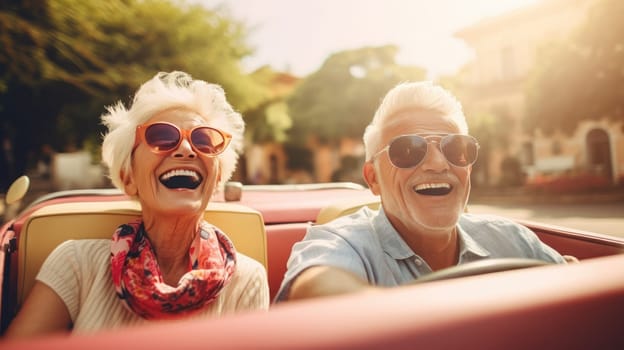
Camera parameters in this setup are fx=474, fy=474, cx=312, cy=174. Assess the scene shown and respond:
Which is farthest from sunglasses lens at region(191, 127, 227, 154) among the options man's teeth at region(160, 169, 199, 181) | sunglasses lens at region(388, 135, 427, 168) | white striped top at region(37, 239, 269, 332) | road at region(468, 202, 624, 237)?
road at region(468, 202, 624, 237)

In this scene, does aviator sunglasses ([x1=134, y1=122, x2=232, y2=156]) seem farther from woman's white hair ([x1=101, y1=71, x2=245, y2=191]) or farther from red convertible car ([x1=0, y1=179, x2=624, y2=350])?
red convertible car ([x1=0, y1=179, x2=624, y2=350])

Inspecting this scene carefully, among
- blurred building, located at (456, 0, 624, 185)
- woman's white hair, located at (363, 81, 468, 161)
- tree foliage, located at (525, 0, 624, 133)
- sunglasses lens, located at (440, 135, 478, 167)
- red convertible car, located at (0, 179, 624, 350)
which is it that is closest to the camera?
red convertible car, located at (0, 179, 624, 350)

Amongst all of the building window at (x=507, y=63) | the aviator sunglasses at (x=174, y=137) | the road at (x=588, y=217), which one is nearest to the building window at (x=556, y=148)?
the building window at (x=507, y=63)

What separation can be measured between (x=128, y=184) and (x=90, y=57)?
7.25 m

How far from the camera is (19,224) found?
2.07m

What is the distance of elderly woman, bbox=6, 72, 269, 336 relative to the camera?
163 centimetres

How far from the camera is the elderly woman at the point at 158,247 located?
64.2 inches

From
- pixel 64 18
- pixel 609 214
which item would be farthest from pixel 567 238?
pixel 609 214

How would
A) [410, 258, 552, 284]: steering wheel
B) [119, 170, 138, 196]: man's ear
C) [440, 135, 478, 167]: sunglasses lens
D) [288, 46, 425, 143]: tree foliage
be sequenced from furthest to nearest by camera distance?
[288, 46, 425, 143]: tree foliage
[119, 170, 138, 196]: man's ear
[440, 135, 478, 167]: sunglasses lens
[410, 258, 552, 284]: steering wheel

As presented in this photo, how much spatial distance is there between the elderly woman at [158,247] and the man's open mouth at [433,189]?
73 centimetres

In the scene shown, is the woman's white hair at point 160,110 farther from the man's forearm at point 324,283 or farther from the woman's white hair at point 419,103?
the man's forearm at point 324,283

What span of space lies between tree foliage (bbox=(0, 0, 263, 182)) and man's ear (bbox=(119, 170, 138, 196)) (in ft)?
18.5

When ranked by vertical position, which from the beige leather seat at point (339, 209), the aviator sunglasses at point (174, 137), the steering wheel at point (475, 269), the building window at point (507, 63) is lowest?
the steering wheel at point (475, 269)

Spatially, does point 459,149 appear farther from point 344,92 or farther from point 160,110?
point 344,92
